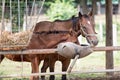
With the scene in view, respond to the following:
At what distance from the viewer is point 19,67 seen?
12703mm

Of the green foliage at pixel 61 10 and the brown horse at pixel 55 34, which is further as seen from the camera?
the green foliage at pixel 61 10

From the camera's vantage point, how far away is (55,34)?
28.5 feet

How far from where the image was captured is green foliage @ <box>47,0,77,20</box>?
23609 millimetres

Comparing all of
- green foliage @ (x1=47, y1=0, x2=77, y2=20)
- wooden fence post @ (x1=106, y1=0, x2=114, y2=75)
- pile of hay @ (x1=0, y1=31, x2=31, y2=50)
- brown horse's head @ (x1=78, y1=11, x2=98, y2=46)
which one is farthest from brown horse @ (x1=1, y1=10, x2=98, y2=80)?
green foliage @ (x1=47, y1=0, x2=77, y2=20)

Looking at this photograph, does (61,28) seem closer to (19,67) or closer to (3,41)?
(3,41)

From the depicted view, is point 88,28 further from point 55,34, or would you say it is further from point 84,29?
point 55,34

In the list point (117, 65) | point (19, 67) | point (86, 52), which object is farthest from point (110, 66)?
point (86, 52)

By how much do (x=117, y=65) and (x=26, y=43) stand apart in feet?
21.4

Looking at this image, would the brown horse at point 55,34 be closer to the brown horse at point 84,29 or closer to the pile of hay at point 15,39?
the brown horse at point 84,29

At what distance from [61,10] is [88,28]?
16.3m

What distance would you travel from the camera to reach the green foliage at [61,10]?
2361 centimetres

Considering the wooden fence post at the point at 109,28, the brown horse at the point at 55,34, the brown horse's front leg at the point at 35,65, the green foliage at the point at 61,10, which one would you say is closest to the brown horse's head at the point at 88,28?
the brown horse at the point at 55,34

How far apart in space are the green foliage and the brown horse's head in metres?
14.6

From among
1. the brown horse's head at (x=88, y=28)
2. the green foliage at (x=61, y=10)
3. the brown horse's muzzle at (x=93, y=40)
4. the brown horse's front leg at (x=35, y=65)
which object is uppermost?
the brown horse's head at (x=88, y=28)
